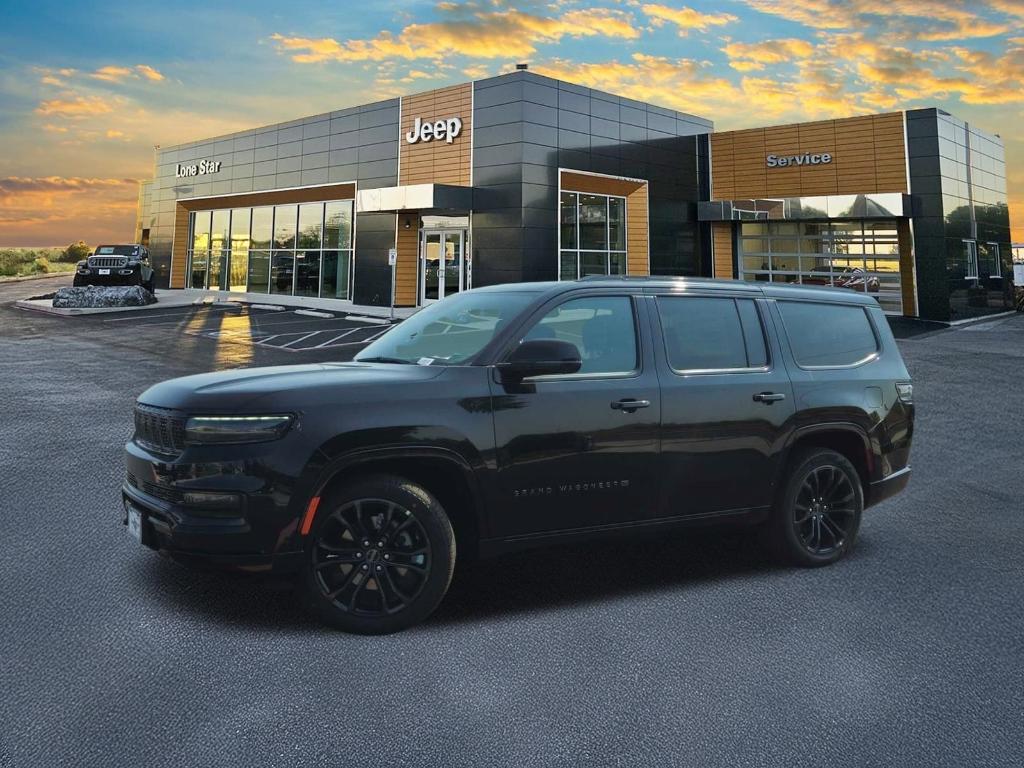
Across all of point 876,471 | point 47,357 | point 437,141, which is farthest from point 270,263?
point 876,471

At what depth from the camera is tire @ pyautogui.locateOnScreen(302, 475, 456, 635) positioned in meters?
4.01

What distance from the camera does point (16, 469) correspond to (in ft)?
24.7

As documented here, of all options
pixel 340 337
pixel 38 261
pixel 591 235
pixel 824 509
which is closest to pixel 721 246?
pixel 591 235

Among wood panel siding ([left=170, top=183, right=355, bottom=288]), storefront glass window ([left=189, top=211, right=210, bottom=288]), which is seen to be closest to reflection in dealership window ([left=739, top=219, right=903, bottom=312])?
wood panel siding ([left=170, top=183, right=355, bottom=288])

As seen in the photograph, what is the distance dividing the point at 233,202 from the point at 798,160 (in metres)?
25.8

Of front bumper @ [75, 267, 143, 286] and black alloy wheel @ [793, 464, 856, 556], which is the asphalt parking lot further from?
front bumper @ [75, 267, 143, 286]

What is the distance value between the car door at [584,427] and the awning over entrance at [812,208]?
84.9ft

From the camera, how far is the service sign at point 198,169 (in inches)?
1524

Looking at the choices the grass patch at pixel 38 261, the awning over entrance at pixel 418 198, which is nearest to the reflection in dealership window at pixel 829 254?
the awning over entrance at pixel 418 198

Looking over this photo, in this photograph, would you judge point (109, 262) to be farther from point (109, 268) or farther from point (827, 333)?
point (827, 333)

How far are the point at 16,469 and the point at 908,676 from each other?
7.63 metres

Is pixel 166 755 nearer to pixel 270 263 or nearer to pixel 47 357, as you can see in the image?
pixel 47 357

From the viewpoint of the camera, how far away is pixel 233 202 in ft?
126

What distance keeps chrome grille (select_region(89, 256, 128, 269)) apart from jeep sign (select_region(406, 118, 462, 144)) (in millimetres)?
12465
